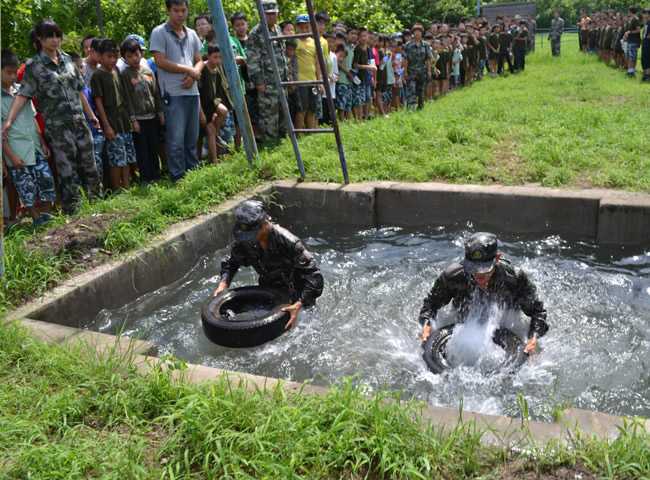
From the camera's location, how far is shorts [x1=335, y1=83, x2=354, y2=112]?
11149 millimetres

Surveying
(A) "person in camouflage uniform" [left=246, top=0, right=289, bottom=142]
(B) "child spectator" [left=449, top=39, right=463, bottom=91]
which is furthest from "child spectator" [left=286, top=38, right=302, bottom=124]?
(B) "child spectator" [left=449, top=39, right=463, bottom=91]

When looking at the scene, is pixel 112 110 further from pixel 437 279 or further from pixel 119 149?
pixel 437 279

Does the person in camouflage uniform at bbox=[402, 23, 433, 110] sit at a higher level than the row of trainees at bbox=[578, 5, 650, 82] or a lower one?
higher

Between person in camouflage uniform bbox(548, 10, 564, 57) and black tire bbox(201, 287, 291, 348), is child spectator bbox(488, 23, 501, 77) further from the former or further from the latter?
black tire bbox(201, 287, 291, 348)

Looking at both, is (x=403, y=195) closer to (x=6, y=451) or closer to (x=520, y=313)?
(x=520, y=313)

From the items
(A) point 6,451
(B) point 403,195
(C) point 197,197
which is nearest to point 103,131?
(C) point 197,197

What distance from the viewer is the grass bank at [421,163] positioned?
582cm

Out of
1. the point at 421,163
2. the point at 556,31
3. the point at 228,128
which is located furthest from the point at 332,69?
the point at 556,31

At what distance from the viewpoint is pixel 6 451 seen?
116 inches

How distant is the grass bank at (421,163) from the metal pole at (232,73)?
11.4 inches

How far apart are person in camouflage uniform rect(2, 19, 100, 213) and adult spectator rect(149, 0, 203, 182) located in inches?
36.8

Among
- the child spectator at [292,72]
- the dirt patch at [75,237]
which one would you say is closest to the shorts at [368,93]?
the child spectator at [292,72]

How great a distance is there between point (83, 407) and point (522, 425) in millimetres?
2385

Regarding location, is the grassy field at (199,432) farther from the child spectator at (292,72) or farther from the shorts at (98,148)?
the child spectator at (292,72)
